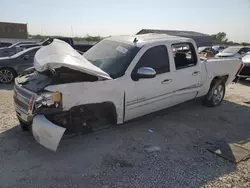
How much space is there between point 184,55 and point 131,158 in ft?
9.66

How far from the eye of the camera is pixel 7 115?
17.0 ft

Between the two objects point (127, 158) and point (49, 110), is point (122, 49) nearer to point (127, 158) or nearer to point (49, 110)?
point (49, 110)

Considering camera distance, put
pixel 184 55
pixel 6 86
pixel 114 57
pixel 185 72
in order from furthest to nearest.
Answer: pixel 6 86
pixel 184 55
pixel 185 72
pixel 114 57

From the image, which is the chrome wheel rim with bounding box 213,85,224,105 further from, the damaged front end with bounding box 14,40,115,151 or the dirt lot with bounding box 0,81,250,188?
the damaged front end with bounding box 14,40,115,151

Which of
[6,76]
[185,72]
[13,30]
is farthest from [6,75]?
[13,30]

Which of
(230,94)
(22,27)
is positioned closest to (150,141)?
(230,94)

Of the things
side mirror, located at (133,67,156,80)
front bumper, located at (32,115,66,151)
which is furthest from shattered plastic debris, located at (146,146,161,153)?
front bumper, located at (32,115,66,151)

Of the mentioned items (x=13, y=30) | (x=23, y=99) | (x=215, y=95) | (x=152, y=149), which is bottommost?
(x=152, y=149)

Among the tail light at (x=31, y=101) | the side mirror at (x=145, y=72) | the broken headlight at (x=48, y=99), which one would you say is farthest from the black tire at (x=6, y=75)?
the side mirror at (x=145, y=72)

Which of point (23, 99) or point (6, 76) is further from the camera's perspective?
point (6, 76)

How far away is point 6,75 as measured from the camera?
8.95 metres

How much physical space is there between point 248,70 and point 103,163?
8833 millimetres

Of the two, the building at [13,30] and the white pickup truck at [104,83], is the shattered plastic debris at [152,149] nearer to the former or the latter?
the white pickup truck at [104,83]

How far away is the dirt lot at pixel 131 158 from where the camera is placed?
3.13 meters
